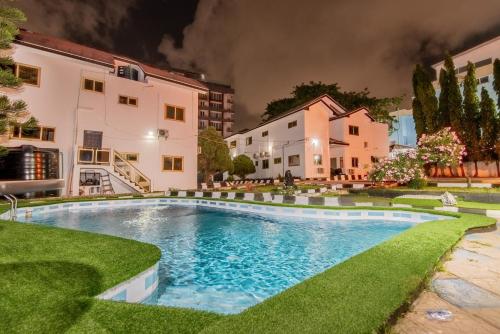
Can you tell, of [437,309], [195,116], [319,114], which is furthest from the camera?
[319,114]

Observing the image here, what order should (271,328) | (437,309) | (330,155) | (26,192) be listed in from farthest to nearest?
(330,155) → (26,192) → (437,309) → (271,328)

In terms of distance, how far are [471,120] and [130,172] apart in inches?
1051

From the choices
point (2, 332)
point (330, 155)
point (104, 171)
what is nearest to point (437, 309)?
point (2, 332)

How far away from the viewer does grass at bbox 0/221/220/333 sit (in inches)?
93.4

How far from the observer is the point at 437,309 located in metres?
2.71

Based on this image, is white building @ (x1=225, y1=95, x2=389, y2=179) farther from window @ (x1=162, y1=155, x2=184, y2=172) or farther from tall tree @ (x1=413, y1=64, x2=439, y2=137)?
window @ (x1=162, y1=155, x2=184, y2=172)

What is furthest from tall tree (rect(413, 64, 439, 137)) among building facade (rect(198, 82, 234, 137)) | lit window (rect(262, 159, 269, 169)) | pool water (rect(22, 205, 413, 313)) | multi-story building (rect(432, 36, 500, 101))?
building facade (rect(198, 82, 234, 137))

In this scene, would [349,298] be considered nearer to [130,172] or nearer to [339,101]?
[130,172]

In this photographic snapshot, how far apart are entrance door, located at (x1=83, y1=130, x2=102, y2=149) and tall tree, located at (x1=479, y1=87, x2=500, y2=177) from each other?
28466mm

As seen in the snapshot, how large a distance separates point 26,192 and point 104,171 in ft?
15.4

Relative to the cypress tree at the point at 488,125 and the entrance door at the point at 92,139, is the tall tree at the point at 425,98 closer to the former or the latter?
the cypress tree at the point at 488,125

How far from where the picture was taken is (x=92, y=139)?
1870cm

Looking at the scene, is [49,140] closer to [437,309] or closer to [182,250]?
[182,250]

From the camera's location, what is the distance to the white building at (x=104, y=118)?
1711cm
